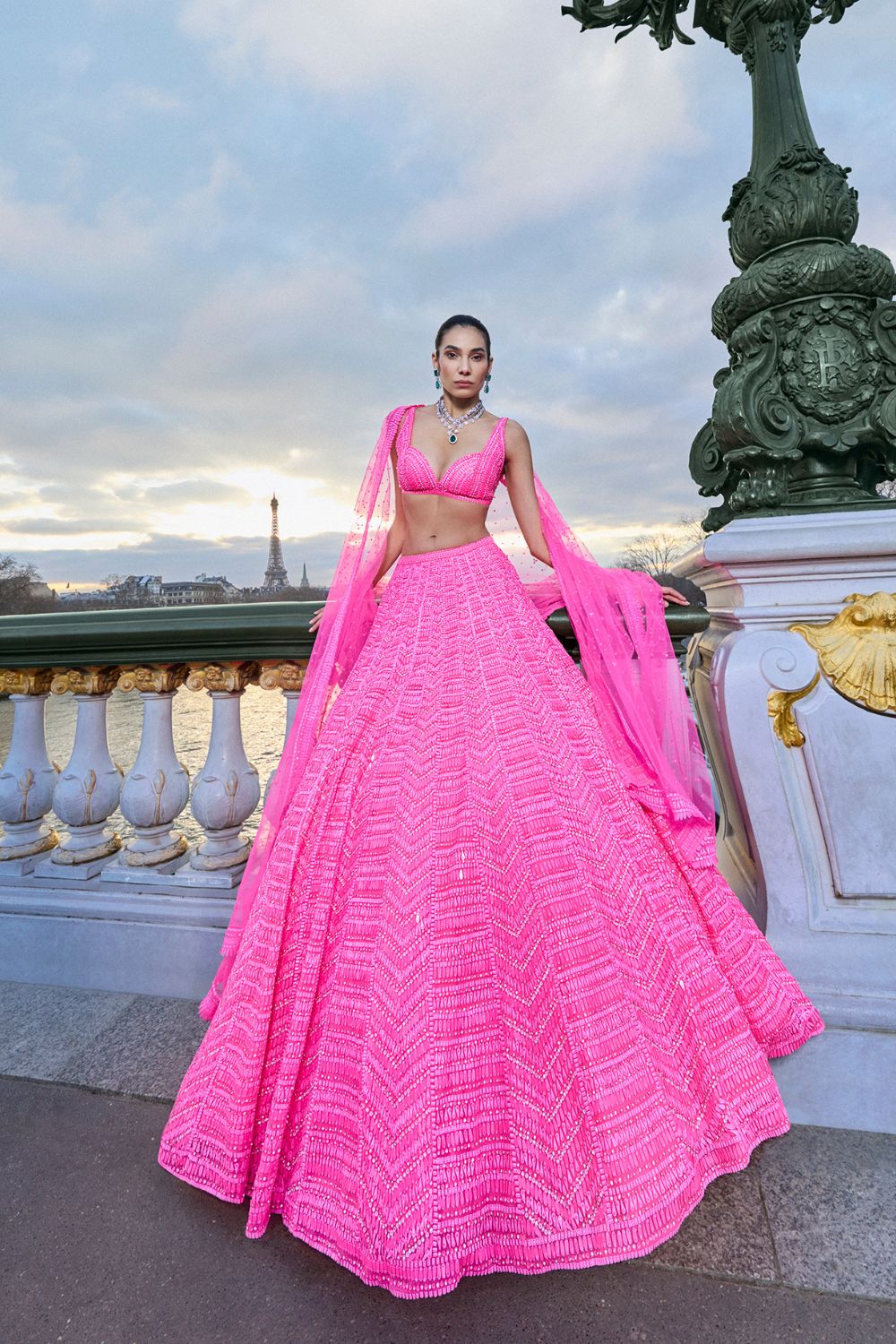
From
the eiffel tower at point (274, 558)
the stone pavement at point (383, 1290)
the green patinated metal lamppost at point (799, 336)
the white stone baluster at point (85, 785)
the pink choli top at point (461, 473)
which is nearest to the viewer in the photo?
the stone pavement at point (383, 1290)

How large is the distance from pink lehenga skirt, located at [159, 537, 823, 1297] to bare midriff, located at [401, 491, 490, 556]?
1.96ft

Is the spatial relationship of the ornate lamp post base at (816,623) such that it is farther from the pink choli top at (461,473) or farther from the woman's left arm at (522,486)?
the pink choli top at (461,473)

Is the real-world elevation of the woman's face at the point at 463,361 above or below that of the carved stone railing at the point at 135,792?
above

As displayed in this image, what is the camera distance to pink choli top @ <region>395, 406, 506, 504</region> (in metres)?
2.26

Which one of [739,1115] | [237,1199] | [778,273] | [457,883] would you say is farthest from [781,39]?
[237,1199]

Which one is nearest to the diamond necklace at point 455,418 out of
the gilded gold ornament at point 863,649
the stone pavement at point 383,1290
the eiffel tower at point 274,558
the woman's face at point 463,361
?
the woman's face at point 463,361

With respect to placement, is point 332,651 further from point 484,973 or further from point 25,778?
point 25,778

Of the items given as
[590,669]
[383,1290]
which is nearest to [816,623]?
[590,669]

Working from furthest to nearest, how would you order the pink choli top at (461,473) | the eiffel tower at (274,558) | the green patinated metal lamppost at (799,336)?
1. the eiffel tower at (274,558)
2. the pink choli top at (461,473)
3. the green patinated metal lamppost at (799,336)

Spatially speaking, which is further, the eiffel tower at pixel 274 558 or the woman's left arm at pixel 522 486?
the eiffel tower at pixel 274 558

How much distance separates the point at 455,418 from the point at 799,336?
46.3 inches

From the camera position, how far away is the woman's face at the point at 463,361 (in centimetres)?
232

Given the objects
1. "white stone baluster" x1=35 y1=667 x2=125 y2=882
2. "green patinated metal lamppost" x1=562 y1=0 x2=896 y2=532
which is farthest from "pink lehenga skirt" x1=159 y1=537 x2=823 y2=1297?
"white stone baluster" x1=35 y1=667 x2=125 y2=882

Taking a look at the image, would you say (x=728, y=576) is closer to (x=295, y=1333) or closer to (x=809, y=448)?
(x=809, y=448)
